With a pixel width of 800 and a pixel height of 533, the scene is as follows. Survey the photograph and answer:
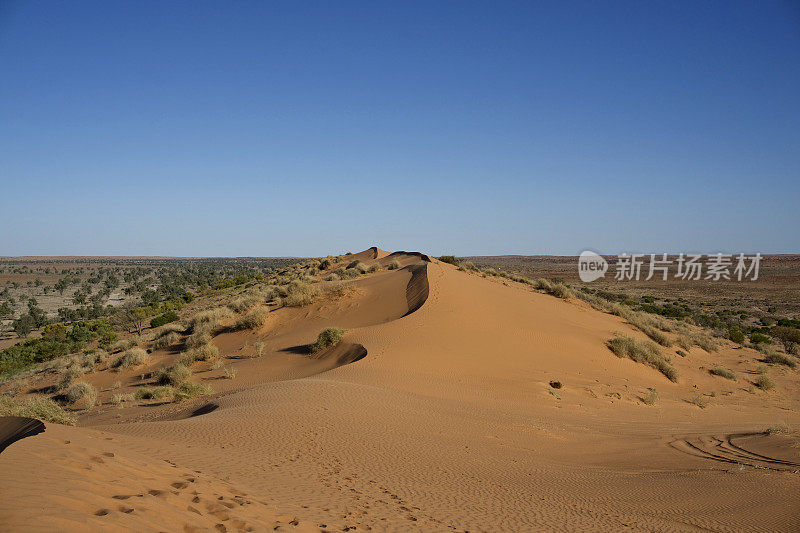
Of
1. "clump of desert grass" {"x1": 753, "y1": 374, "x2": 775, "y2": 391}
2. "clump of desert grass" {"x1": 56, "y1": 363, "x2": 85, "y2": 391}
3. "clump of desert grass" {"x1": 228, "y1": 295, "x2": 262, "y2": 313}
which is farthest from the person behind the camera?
"clump of desert grass" {"x1": 228, "y1": 295, "x2": 262, "y2": 313}

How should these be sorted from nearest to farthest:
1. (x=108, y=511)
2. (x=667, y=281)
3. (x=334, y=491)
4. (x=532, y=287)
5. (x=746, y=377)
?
(x=108, y=511)
(x=334, y=491)
(x=746, y=377)
(x=532, y=287)
(x=667, y=281)

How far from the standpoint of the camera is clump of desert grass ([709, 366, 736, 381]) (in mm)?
17922

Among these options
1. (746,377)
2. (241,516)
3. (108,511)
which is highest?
(108,511)

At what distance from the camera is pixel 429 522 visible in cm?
519

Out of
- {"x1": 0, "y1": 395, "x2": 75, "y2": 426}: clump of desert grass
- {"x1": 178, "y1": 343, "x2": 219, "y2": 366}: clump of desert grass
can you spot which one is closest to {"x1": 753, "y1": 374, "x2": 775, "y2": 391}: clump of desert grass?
{"x1": 178, "y1": 343, "x2": 219, "y2": 366}: clump of desert grass

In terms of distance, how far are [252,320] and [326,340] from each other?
645 cm

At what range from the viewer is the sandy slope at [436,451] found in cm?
496

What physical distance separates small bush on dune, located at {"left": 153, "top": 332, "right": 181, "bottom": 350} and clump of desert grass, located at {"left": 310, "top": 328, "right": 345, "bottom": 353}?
7963 mm

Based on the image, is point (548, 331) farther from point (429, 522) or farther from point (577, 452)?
point (429, 522)

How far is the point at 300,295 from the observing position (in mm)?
24188

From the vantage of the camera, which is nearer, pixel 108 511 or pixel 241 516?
pixel 108 511

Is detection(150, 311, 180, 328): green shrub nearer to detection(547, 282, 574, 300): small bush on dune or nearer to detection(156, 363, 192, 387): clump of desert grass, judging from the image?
detection(156, 363, 192, 387): clump of desert grass

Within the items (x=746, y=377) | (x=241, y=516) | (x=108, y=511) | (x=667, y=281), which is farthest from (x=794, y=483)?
(x=667, y=281)

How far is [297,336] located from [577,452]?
44.8 ft
